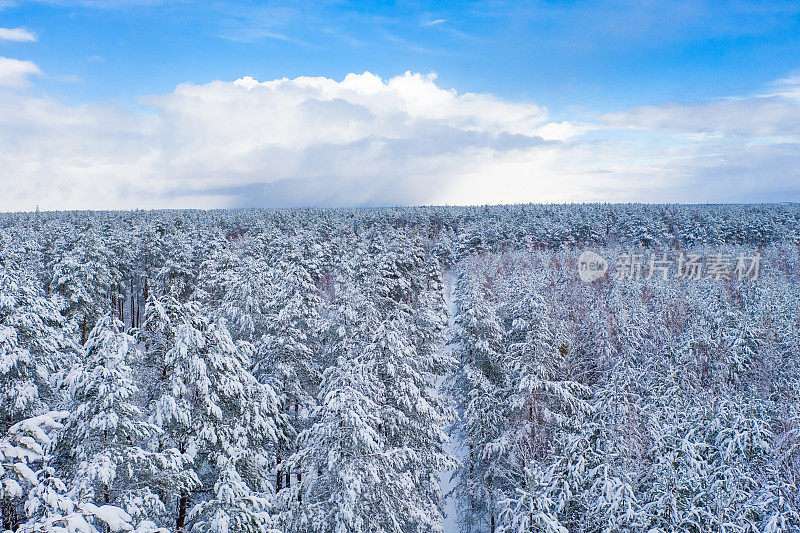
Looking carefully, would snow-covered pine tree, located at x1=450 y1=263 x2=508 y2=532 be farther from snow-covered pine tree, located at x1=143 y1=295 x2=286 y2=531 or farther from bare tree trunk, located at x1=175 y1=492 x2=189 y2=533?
bare tree trunk, located at x1=175 y1=492 x2=189 y2=533

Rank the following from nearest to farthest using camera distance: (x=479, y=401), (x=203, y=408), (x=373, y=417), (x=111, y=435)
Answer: (x=111, y=435) → (x=203, y=408) → (x=373, y=417) → (x=479, y=401)

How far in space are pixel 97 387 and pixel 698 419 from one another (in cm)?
2117

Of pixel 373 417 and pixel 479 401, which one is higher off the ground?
pixel 373 417

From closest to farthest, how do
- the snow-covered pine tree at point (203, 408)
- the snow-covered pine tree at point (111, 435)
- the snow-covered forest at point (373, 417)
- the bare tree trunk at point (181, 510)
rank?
the snow-covered pine tree at point (111, 435)
the snow-covered forest at point (373, 417)
the snow-covered pine tree at point (203, 408)
the bare tree trunk at point (181, 510)

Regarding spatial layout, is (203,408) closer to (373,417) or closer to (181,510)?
(181,510)

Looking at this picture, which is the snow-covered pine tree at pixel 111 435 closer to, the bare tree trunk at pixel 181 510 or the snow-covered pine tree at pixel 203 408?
the snow-covered pine tree at pixel 203 408

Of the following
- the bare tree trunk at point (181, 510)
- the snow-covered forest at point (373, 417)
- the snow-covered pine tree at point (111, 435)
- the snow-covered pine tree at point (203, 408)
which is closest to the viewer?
the snow-covered pine tree at point (111, 435)

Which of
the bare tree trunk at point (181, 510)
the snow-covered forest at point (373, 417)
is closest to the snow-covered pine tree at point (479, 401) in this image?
the snow-covered forest at point (373, 417)

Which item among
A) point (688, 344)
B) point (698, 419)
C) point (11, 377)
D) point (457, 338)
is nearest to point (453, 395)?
point (457, 338)

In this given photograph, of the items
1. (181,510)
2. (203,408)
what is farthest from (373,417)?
(181,510)

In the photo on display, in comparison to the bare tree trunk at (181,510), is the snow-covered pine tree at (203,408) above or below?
above

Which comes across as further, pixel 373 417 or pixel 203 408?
pixel 373 417

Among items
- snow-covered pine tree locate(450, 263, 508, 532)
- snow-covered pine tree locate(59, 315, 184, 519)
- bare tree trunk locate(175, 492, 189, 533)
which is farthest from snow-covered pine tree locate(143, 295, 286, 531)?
snow-covered pine tree locate(450, 263, 508, 532)

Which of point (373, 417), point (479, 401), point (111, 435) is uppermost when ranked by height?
point (111, 435)
